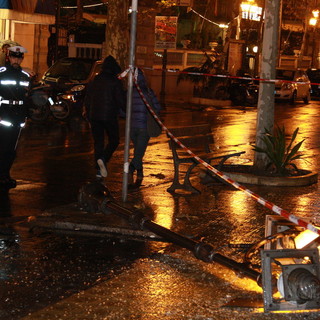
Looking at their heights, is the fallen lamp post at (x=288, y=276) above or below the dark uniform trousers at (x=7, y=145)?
below

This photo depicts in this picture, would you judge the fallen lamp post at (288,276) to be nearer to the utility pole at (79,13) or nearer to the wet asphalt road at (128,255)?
the wet asphalt road at (128,255)

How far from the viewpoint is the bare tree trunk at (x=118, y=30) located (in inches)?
943

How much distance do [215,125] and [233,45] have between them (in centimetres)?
1834

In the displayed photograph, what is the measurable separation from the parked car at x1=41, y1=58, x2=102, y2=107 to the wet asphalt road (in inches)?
256

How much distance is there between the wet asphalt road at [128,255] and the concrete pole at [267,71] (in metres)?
1.16

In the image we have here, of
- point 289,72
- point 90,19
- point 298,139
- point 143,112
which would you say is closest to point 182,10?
point 90,19

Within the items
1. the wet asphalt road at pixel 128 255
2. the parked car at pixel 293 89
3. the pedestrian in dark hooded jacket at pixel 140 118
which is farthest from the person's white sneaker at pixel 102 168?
the parked car at pixel 293 89

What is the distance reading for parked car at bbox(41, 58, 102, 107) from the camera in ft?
68.1

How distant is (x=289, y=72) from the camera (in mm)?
37750

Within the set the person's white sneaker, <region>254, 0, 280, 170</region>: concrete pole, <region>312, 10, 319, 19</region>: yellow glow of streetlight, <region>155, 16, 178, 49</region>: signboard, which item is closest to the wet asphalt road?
the person's white sneaker

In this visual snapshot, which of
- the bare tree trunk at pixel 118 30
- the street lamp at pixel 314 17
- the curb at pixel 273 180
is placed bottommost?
the curb at pixel 273 180

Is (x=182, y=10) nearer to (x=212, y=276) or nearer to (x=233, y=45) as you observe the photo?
(x=233, y=45)

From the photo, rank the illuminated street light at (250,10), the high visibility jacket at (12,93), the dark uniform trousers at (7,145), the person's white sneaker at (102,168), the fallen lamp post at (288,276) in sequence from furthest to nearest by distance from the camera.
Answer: the illuminated street light at (250,10)
the person's white sneaker at (102,168)
the dark uniform trousers at (7,145)
the high visibility jacket at (12,93)
the fallen lamp post at (288,276)

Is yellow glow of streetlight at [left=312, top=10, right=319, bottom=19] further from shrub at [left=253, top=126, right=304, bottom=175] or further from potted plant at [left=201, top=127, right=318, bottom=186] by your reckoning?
shrub at [left=253, top=126, right=304, bottom=175]
